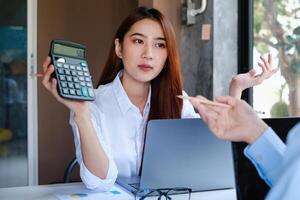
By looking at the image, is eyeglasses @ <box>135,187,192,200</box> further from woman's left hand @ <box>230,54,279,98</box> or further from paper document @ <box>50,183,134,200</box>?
woman's left hand @ <box>230,54,279,98</box>

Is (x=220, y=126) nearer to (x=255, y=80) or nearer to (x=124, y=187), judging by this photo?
→ (x=124, y=187)

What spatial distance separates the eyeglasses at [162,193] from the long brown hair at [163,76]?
41 centimetres

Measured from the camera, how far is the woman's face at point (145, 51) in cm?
148

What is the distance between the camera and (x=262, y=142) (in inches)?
26.1

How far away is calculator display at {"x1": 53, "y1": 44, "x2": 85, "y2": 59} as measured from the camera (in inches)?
41.1

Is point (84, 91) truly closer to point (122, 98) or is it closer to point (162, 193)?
point (162, 193)

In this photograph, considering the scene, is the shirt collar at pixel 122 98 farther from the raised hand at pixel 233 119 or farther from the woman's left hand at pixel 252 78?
the raised hand at pixel 233 119

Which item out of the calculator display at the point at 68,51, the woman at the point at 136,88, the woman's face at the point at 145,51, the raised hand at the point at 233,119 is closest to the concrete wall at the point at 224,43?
the woman at the point at 136,88

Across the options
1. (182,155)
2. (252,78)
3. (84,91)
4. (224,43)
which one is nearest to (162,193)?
(182,155)

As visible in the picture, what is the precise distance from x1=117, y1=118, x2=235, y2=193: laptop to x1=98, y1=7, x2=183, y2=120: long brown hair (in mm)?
402

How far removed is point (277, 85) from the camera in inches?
96.7

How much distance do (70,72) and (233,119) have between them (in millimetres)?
431

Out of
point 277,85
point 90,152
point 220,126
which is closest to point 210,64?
point 277,85

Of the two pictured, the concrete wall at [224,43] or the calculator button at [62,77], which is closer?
the calculator button at [62,77]
